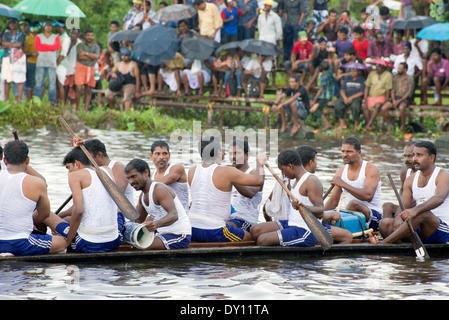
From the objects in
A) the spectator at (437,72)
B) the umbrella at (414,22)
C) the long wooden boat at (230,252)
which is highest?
the umbrella at (414,22)

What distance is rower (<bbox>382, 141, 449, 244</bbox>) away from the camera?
26.2 ft

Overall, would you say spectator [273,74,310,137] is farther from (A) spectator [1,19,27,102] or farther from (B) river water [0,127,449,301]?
(B) river water [0,127,449,301]

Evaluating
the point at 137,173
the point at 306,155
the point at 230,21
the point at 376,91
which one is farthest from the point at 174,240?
the point at 230,21

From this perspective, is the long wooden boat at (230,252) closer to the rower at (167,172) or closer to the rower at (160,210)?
the rower at (160,210)

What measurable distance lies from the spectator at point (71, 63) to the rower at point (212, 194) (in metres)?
10.9

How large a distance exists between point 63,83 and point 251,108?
4521 millimetres

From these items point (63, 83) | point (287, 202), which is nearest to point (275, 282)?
point (287, 202)

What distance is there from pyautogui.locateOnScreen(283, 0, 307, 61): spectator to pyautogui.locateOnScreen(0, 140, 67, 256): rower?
12.1 metres

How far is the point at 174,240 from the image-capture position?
24.9ft

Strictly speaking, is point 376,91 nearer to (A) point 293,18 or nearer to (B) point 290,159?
(A) point 293,18

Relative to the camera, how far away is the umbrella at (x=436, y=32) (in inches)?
638

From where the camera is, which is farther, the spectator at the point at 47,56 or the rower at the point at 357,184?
the spectator at the point at 47,56

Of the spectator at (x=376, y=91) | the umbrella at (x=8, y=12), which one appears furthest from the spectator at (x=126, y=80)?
the spectator at (x=376, y=91)

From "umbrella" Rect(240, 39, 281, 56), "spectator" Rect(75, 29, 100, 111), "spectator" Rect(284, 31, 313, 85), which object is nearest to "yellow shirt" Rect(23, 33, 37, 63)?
"spectator" Rect(75, 29, 100, 111)
